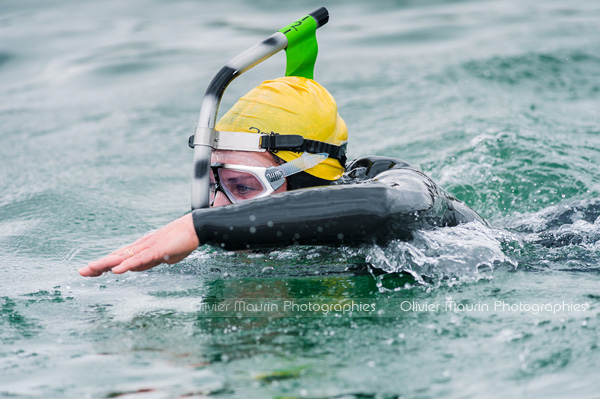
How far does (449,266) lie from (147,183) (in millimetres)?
3394

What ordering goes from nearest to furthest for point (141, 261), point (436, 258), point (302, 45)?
point (141, 261) → point (436, 258) → point (302, 45)

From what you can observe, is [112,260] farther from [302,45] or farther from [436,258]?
[302,45]

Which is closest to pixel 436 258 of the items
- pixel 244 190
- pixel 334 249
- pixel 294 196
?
pixel 334 249

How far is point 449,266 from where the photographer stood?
3211mm

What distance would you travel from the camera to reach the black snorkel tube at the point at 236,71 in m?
3.21

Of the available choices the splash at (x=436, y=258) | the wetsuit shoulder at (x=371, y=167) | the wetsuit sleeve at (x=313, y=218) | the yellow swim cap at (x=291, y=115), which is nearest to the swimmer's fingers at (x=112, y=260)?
the wetsuit sleeve at (x=313, y=218)

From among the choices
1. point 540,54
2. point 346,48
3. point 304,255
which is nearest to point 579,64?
point 540,54

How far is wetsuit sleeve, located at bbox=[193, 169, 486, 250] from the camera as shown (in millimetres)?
2834

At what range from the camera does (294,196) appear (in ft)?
9.56

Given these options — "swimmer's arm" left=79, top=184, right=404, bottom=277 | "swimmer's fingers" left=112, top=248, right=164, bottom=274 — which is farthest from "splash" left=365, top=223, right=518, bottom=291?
"swimmer's fingers" left=112, top=248, right=164, bottom=274

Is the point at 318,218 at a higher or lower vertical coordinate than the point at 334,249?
higher

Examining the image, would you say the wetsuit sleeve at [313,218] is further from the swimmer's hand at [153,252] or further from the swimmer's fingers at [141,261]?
the swimmer's fingers at [141,261]

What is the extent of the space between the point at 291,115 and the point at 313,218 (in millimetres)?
775

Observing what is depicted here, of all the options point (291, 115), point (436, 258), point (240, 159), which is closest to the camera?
point (436, 258)
